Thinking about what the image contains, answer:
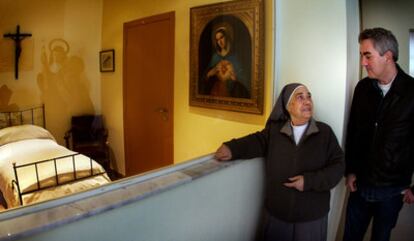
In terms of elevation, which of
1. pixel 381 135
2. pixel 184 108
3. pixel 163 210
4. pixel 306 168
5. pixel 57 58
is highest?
pixel 57 58

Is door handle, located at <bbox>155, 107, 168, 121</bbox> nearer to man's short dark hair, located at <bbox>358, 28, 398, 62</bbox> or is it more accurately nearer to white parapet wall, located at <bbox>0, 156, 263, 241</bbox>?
white parapet wall, located at <bbox>0, 156, 263, 241</bbox>

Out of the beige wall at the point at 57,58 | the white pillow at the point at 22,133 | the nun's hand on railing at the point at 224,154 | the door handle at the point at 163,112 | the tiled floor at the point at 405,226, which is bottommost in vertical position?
the tiled floor at the point at 405,226

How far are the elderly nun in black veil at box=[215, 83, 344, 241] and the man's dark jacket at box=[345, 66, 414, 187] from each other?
18 centimetres

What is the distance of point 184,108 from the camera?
1.97m

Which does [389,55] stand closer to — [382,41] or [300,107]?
[382,41]

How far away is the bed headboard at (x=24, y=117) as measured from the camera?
1.15 m

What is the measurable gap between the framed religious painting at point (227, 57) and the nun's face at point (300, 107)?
480 mm

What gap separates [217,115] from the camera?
79.4 inches

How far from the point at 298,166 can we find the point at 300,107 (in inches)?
10.9

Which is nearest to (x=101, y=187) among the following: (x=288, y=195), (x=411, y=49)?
(x=288, y=195)

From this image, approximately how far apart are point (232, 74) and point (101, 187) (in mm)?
1211

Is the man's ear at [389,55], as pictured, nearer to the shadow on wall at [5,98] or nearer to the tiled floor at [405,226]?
the tiled floor at [405,226]

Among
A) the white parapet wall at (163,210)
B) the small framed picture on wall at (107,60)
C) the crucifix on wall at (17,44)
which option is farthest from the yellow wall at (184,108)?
the crucifix on wall at (17,44)

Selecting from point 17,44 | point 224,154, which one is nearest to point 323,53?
point 224,154
